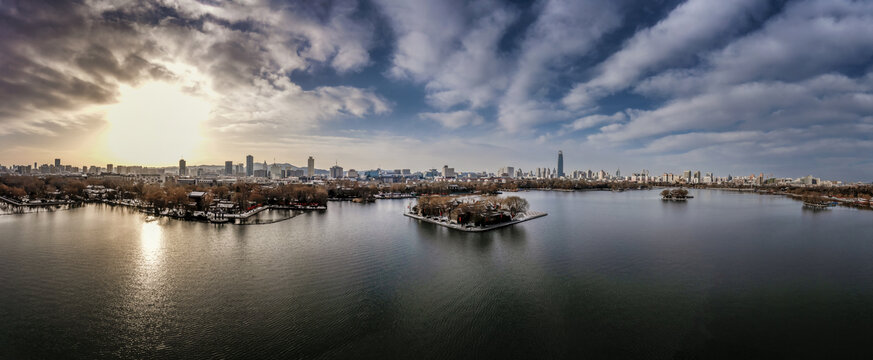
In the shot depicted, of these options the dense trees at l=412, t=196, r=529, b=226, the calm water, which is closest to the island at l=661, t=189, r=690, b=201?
the calm water

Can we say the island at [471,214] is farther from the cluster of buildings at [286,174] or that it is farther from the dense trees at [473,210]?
the cluster of buildings at [286,174]

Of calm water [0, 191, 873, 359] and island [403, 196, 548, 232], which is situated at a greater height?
island [403, 196, 548, 232]

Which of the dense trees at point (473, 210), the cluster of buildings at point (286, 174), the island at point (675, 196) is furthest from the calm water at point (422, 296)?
the cluster of buildings at point (286, 174)

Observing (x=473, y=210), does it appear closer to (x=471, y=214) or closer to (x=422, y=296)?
(x=471, y=214)

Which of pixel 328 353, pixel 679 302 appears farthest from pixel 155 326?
pixel 679 302

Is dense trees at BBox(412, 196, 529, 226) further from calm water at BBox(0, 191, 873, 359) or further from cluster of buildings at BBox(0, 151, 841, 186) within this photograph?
cluster of buildings at BBox(0, 151, 841, 186)

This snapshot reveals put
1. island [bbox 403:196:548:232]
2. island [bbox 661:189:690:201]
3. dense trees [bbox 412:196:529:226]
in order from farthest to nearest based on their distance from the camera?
1. island [bbox 661:189:690:201]
2. dense trees [bbox 412:196:529:226]
3. island [bbox 403:196:548:232]

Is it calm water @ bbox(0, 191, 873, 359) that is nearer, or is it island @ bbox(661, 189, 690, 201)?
calm water @ bbox(0, 191, 873, 359)

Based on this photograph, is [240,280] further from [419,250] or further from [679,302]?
[679,302]

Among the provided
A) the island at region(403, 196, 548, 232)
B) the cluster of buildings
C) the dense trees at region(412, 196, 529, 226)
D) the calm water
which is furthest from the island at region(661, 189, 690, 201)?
the cluster of buildings

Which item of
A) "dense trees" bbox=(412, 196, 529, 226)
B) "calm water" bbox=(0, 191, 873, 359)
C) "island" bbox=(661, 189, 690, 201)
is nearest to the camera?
"calm water" bbox=(0, 191, 873, 359)
